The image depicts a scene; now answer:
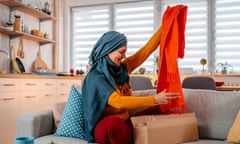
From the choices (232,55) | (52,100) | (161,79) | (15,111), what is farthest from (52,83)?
(232,55)

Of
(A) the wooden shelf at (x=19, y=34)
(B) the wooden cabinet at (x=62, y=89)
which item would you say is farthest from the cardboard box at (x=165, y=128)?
(B) the wooden cabinet at (x=62, y=89)

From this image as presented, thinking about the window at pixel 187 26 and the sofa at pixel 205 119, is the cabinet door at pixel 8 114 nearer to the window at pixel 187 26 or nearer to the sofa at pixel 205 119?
the sofa at pixel 205 119

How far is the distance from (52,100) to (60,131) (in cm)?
245

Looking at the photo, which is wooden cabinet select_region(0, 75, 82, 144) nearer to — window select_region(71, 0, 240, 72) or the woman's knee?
window select_region(71, 0, 240, 72)

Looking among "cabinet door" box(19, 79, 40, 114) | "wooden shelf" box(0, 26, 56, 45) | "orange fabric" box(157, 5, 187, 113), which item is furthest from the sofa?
"wooden shelf" box(0, 26, 56, 45)

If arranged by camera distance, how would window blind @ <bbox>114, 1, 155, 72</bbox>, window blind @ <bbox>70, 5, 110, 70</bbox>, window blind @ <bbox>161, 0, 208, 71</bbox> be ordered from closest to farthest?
1. window blind @ <bbox>161, 0, 208, 71</bbox>
2. window blind @ <bbox>114, 1, 155, 72</bbox>
3. window blind @ <bbox>70, 5, 110, 70</bbox>

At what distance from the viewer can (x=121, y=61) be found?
2.03m

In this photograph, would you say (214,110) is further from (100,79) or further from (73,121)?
(73,121)

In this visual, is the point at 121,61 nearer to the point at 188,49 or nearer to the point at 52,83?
the point at 52,83

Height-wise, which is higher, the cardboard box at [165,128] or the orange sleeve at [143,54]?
the orange sleeve at [143,54]

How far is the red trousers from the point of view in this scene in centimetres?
166

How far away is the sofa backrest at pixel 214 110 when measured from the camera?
1992mm

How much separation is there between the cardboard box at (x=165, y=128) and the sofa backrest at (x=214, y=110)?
154mm

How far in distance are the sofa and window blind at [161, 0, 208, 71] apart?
3150mm
